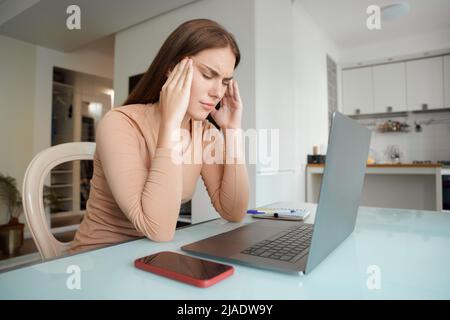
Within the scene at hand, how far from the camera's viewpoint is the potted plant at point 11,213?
3.27 m

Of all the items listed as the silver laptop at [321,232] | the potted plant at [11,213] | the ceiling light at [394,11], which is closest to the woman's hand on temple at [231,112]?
the silver laptop at [321,232]

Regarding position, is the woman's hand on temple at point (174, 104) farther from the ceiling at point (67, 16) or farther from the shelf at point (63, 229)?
the shelf at point (63, 229)

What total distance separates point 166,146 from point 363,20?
3.78 metres

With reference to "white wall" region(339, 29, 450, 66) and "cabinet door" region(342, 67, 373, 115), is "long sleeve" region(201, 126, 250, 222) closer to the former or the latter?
"cabinet door" region(342, 67, 373, 115)

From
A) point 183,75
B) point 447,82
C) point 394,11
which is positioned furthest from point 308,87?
point 183,75

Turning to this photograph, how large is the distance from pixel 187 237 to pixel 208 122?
58cm

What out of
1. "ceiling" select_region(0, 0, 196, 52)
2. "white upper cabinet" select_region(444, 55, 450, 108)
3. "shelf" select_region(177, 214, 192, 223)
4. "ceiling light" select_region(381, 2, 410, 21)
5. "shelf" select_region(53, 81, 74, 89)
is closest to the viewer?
"shelf" select_region(177, 214, 192, 223)

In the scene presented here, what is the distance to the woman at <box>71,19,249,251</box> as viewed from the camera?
2.32ft

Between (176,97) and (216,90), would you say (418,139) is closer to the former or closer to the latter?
(216,90)

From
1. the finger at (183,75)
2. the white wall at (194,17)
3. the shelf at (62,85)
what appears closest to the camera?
the finger at (183,75)

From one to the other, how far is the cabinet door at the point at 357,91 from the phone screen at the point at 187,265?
4389 mm

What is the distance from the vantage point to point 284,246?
23.3 inches

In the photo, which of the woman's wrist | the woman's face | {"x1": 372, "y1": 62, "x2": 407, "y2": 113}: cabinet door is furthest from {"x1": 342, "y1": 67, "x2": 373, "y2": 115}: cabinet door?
the woman's wrist

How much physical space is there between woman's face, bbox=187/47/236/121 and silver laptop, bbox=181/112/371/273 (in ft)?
1.30
